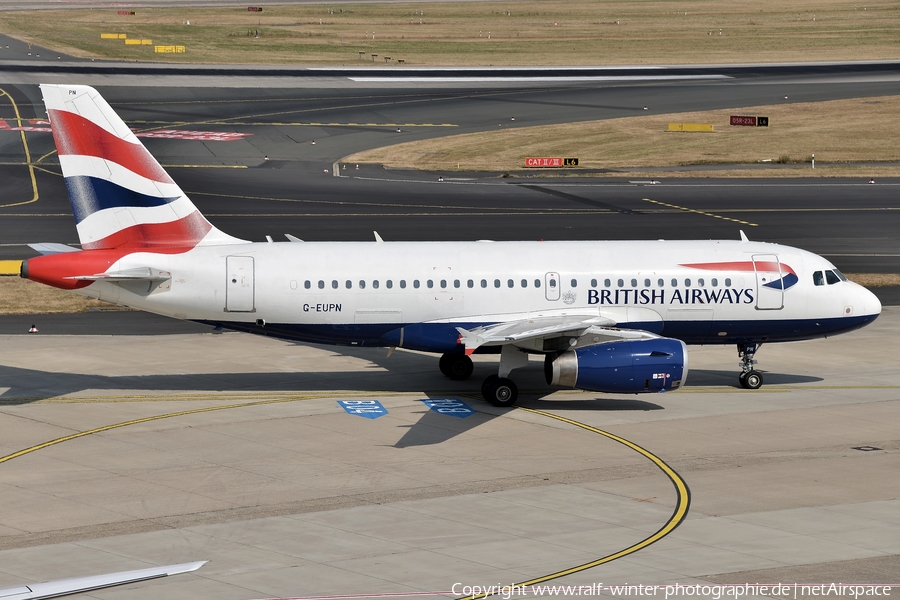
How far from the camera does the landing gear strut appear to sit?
40.2m

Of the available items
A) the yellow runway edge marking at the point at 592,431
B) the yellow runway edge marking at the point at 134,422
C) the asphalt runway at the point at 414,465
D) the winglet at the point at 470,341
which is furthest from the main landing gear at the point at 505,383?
the yellow runway edge marking at the point at 134,422

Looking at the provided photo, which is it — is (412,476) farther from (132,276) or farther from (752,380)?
(752,380)

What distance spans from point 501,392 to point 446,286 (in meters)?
3.96

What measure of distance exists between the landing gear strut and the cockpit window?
117 inches

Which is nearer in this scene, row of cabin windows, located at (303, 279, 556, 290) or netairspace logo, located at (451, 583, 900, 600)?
netairspace logo, located at (451, 583, 900, 600)

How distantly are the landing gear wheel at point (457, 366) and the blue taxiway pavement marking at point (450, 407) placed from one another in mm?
2743

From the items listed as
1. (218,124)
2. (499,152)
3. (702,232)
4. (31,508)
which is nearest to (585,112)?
(499,152)

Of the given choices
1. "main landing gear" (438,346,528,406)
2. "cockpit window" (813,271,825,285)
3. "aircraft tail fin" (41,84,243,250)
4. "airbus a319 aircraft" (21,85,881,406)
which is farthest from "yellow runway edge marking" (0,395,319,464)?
"cockpit window" (813,271,825,285)

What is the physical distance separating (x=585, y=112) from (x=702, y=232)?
138ft

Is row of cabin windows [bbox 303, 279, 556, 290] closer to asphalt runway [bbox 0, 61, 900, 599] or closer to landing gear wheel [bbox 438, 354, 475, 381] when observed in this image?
landing gear wheel [bbox 438, 354, 475, 381]

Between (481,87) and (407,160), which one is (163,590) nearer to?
(407,160)

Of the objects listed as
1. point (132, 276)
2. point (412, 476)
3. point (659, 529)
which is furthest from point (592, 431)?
point (132, 276)

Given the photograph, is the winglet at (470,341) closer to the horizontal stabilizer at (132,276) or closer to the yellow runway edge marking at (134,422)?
the yellow runway edge marking at (134,422)

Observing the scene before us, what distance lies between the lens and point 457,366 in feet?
135
